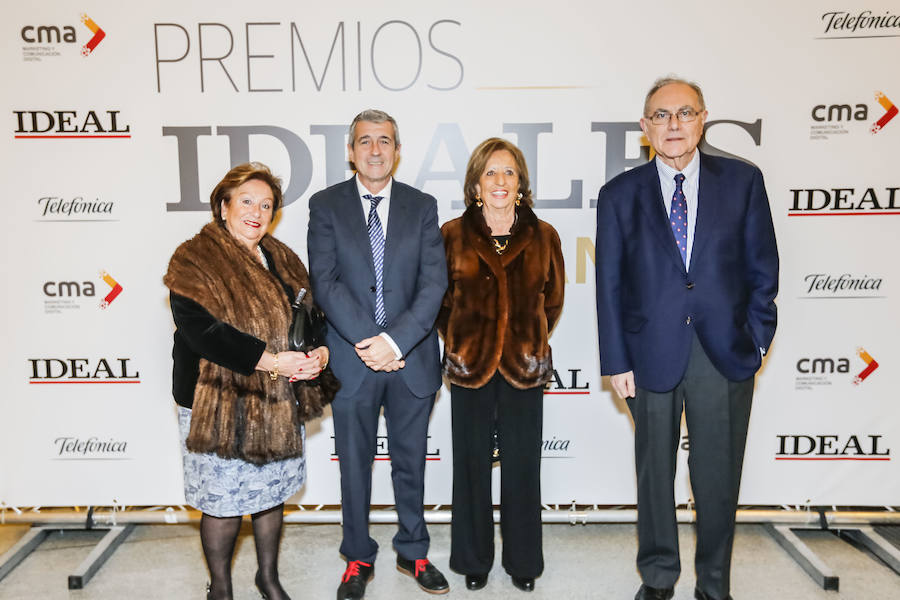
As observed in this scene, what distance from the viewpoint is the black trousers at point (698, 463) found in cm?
254

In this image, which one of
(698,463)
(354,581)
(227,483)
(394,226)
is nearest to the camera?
(227,483)

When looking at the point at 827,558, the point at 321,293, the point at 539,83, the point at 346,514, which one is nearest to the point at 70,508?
the point at 346,514

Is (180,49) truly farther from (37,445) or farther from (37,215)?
(37,445)

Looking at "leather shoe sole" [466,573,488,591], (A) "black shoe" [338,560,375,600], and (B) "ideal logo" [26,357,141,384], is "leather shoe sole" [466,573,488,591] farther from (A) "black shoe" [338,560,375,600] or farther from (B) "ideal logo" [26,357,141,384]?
(B) "ideal logo" [26,357,141,384]

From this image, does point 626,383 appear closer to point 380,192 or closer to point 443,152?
point 380,192

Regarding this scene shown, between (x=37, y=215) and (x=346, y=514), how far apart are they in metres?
2.09

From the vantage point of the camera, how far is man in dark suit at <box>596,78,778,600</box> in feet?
8.10

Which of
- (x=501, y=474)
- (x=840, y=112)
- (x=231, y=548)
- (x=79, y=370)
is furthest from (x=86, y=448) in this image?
(x=840, y=112)

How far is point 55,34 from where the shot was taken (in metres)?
3.21

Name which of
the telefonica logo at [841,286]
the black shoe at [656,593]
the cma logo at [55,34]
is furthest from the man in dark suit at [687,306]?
the cma logo at [55,34]

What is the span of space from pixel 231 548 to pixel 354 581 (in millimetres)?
572

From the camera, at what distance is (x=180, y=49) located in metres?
3.22

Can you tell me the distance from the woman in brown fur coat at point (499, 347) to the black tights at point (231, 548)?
2.38 feet

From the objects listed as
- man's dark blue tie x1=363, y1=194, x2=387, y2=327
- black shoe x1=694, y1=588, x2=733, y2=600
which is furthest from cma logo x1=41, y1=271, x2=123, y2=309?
black shoe x1=694, y1=588, x2=733, y2=600
